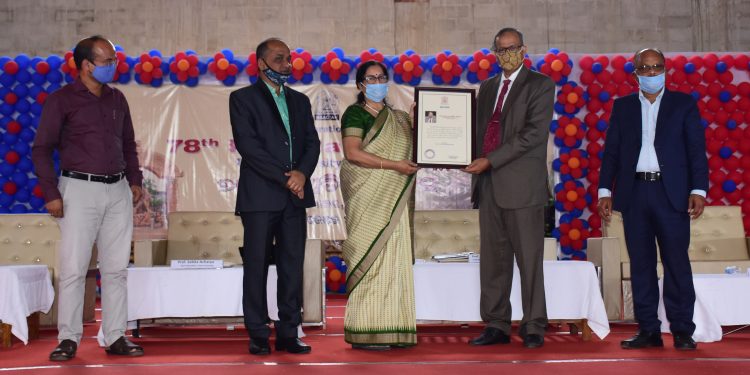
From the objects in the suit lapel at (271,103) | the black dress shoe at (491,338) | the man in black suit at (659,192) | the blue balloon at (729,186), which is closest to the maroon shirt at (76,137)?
the suit lapel at (271,103)

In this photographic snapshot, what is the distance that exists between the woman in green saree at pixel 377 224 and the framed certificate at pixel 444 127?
10cm

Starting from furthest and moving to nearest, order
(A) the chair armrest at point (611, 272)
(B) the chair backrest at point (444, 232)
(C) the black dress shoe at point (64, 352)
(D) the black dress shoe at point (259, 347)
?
1. (B) the chair backrest at point (444, 232)
2. (A) the chair armrest at point (611, 272)
3. (D) the black dress shoe at point (259, 347)
4. (C) the black dress shoe at point (64, 352)

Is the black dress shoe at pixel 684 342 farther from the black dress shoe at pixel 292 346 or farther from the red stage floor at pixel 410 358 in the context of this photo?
the black dress shoe at pixel 292 346

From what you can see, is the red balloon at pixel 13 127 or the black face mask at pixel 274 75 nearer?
the black face mask at pixel 274 75

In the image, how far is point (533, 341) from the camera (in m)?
4.14

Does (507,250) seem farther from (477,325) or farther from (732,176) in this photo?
(732,176)

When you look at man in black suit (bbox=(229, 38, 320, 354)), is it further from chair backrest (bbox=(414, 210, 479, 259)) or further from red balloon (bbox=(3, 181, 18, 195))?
red balloon (bbox=(3, 181, 18, 195))

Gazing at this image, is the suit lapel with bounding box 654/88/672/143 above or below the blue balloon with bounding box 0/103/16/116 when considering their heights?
below

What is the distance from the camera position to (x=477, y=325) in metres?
5.39

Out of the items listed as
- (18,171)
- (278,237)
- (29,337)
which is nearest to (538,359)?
(278,237)

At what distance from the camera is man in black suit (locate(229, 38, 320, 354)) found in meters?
3.94

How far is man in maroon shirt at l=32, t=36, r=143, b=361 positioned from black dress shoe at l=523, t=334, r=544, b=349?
196 centimetres

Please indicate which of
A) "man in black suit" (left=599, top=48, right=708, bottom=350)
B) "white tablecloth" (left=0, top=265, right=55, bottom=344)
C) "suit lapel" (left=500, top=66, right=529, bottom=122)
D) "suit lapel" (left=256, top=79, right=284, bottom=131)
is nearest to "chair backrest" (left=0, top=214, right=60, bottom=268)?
"white tablecloth" (left=0, top=265, right=55, bottom=344)

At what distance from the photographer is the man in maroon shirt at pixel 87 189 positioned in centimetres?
385
